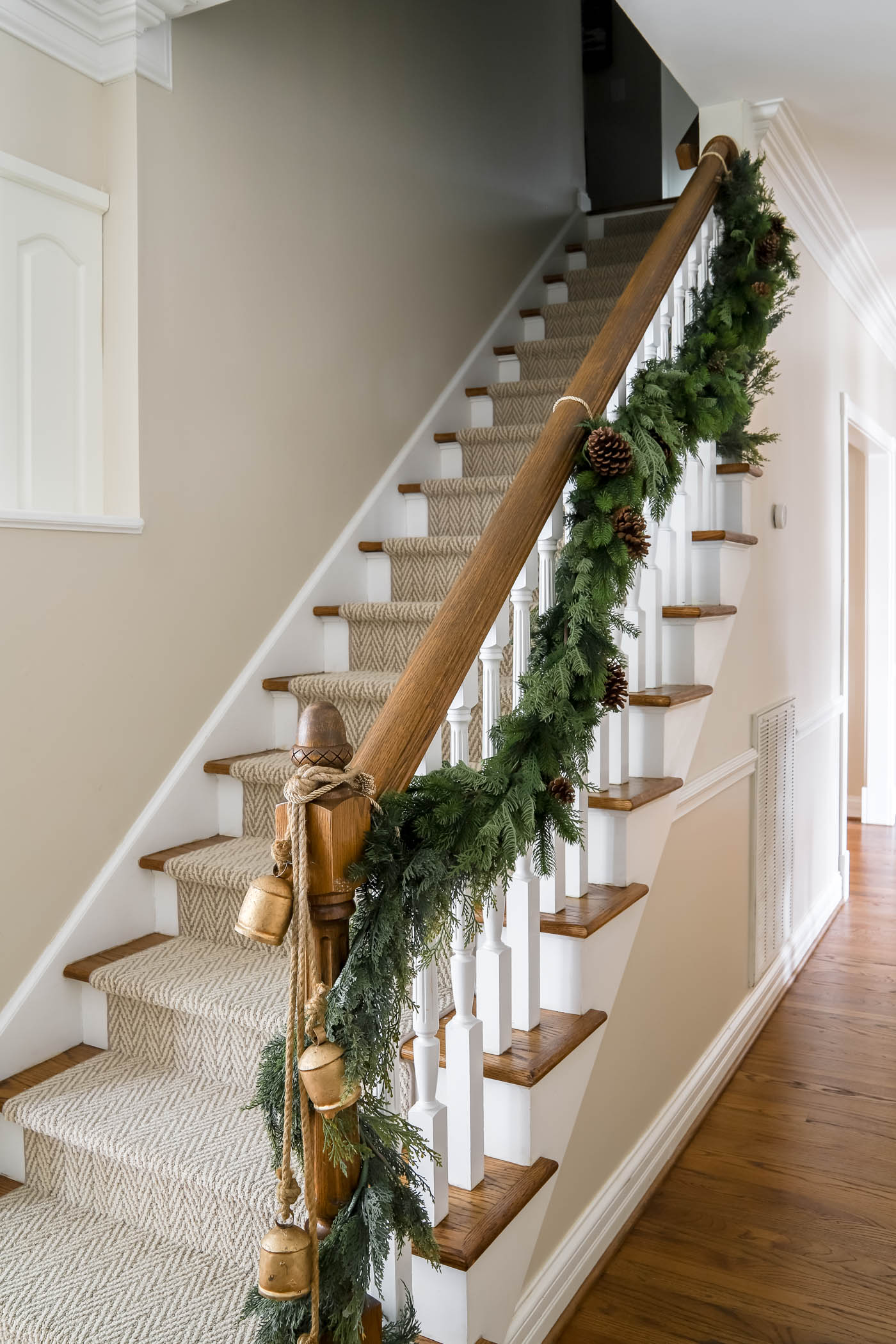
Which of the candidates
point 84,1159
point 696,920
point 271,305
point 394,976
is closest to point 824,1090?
point 696,920

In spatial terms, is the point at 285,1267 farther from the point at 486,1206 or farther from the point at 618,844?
the point at 618,844

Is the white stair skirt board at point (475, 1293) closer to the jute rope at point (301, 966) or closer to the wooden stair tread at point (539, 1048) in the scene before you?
the wooden stair tread at point (539, 1048)

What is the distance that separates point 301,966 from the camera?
995mm

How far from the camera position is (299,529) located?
A: 2.95m

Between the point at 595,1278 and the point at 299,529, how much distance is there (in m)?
1.99

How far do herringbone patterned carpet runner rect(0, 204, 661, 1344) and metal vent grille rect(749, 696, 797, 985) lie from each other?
90cm

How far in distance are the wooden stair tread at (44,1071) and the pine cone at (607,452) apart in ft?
5.33

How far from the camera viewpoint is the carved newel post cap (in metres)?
1.02

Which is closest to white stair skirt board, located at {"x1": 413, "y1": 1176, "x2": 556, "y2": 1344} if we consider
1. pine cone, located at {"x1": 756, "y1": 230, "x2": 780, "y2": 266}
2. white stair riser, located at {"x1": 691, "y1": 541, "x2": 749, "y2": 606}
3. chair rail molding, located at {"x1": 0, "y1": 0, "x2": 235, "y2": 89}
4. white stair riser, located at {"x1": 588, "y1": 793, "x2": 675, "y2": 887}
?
white stair riser, located at {"x1": 588, "y1": 793, "x2": 675, "y2": 887}

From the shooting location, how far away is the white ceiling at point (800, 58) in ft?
7.67

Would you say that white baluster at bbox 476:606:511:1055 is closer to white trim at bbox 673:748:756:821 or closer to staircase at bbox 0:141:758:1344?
staircase at bbox 0:141:758:1344

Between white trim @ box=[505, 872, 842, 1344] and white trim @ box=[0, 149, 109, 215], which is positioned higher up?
white trim @ box=[0, 149, 109, 215]

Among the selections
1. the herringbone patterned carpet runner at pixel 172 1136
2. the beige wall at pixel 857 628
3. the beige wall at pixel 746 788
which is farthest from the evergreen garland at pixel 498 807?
the beige wall at pixel 857 628

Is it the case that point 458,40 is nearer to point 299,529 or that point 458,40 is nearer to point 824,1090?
point 299,529
